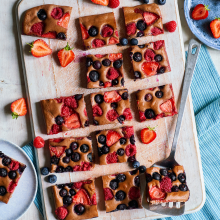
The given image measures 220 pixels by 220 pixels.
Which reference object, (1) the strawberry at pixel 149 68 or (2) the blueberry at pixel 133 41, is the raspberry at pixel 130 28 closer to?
(2) the blueberry at pixel 133 41

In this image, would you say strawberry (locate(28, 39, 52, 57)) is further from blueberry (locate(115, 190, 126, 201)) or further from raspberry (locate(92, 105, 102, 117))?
blueberry (locate(115, 190, 126, 201))

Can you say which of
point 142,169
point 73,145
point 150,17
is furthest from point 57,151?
point 150,17

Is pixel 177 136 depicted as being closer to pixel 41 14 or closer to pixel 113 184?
pixel 113 184

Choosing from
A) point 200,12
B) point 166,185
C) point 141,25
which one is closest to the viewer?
point 166,185

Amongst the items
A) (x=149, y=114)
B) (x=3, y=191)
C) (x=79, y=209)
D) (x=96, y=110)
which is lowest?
(x=79, y=209)

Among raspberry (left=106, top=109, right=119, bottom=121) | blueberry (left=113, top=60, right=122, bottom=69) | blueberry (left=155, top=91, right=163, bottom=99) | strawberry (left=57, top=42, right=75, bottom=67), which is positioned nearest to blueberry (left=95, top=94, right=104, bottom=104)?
raspberry (left=106, top=109, right=119, bottom=121)

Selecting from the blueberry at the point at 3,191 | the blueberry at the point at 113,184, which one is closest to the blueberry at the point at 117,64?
the blueberry at the point at 113,184
